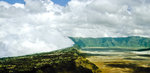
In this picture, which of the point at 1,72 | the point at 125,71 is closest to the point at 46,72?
the point at 1,72

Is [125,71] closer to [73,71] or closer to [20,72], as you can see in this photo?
[73,71]

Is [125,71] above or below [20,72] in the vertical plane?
above

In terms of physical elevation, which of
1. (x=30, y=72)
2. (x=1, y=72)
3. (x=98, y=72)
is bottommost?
(x=1, y=72)

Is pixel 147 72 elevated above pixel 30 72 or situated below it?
above

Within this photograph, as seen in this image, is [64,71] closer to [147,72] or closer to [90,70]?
[90,70]

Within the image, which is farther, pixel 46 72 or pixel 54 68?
pixel 54 68

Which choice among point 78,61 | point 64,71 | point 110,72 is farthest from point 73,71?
point 110,72

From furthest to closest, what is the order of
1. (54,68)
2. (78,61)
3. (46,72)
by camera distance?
(78,61), (54,68), (46,72)

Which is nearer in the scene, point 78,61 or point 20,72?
point 20,72

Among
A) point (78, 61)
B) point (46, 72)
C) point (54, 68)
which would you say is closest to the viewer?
point (46, 72)
